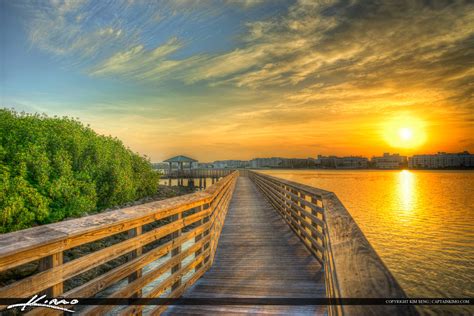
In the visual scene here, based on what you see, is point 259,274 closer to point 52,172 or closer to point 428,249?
point 52,172

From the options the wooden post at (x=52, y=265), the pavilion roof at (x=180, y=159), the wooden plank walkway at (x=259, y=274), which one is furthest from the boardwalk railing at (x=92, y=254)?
the pavilion roof at (x=180, y=159)

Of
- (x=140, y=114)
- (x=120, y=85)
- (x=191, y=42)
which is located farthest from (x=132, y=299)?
(x=140, y=114)

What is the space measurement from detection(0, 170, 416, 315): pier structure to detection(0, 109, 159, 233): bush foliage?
367 inches

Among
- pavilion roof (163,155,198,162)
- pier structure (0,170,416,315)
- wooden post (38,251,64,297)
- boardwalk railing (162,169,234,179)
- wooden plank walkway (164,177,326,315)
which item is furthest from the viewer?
boardwalk railing (162,169,234,179)

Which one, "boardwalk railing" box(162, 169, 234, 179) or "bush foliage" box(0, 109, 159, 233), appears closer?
"bush foliage" box(0, 109, 159, 233)

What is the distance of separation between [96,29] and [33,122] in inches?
246

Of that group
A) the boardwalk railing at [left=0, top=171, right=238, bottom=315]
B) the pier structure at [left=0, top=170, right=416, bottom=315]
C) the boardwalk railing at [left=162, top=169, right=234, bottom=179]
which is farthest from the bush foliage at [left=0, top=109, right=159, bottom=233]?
the boardwalk railing at [left=162, top=169, right=234, bottom=179]

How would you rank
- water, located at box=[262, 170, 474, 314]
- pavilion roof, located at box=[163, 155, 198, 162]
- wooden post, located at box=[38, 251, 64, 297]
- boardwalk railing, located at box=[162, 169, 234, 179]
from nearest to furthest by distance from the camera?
1. wooden post, located at box=[38, 251, 64, 297]
2. water, located at box=[262, 170, 474, 314]
3. pavilion roof, located at box=[163, 155, 198, 162]
4. boardwalk railing, located at box=[162, 169, 234, 179]

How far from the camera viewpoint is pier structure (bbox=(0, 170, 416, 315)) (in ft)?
6.37

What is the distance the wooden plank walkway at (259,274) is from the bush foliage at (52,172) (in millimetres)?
9076

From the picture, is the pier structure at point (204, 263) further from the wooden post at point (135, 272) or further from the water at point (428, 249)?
the water at point (428, 249)

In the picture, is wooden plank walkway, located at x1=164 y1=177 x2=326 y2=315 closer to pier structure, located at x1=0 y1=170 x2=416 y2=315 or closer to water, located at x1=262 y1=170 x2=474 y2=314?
pier structure, located at x1=0 y1=170 x2=416 y2=315

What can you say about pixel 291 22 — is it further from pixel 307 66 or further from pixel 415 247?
pixel 415 247

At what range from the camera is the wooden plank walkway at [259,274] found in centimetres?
419
